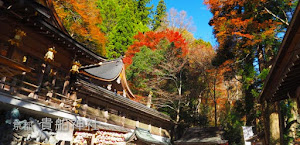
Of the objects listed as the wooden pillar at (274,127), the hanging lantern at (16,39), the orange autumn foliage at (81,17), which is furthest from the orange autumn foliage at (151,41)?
the hanging lantern at (16,39)

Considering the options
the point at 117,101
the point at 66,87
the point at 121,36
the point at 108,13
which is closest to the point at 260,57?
the point at 117,101

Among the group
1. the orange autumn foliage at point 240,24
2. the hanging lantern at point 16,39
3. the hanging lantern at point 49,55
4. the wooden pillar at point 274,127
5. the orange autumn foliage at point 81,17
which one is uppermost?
the orange autumn foliage at point 81,17

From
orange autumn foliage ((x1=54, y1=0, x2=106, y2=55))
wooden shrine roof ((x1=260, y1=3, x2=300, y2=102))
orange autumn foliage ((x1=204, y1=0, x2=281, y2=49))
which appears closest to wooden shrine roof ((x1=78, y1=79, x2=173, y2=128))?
orange autumn foliage ((x1=204, y1=0, x2=281, y2=49))

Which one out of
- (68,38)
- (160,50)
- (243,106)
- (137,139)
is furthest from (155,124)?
(68,38)

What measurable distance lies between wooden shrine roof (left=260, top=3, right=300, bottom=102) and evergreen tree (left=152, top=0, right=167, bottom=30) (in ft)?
133

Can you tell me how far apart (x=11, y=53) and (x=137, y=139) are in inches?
397

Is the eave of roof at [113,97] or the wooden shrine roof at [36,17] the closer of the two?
the wooden shrine roof at [36,17]

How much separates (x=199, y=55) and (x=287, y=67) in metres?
23.9

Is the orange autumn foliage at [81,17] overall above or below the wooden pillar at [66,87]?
above

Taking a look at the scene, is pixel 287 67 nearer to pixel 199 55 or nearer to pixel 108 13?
pixel 199 55

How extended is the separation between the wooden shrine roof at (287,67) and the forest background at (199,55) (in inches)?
291

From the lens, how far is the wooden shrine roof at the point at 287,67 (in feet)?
9.97

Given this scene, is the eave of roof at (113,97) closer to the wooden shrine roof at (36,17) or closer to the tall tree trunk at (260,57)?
the wooden shrine roof at (36,17)

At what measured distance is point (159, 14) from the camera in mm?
46625
